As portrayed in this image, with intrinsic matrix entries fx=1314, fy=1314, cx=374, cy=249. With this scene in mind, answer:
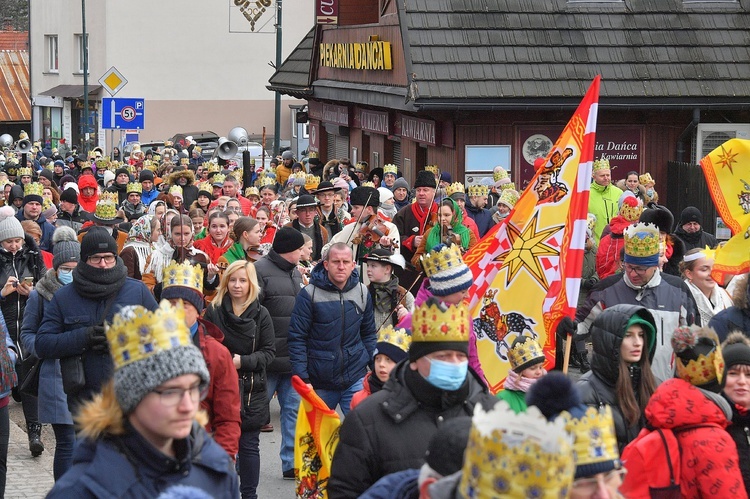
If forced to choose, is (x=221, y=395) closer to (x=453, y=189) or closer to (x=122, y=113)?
(x=453, y=189)

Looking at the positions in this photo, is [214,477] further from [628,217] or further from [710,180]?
[628,217]

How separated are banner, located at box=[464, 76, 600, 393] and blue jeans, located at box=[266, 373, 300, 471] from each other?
163 cm

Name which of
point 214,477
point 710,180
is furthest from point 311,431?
point 710,180

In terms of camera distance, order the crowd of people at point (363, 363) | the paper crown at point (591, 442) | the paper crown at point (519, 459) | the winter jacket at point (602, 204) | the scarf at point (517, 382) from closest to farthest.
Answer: the paper crown at point (519, 459)
the paper crown at point (591, 442)
the crowd of people at point (363, 363)
the scarf at point (517, 382)
the winter jacket at point (602, 204)

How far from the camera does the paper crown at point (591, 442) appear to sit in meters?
3.45

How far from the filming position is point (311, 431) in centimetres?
695

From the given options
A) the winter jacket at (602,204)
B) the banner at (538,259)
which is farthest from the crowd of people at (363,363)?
the winter jacket at (602,204)

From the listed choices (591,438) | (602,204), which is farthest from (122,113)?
(591,438)

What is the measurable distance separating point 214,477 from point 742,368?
2540 mm

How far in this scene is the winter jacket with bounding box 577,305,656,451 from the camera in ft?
17.7

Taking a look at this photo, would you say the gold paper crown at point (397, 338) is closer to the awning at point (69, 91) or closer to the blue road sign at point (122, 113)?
the blue road sign at point (122, 113)

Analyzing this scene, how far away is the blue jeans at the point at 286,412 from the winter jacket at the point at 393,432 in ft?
14.8

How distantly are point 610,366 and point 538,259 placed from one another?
295 centimetres

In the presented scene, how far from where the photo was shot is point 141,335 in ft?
12.6
